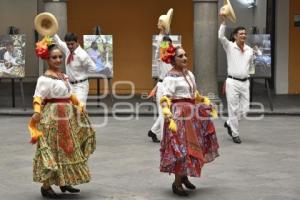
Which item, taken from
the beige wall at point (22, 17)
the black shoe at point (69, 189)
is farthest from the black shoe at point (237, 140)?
the beige wall at point (22, 17)

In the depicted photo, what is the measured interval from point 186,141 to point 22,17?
15.2 metres

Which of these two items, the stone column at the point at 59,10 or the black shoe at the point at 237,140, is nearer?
the black shoe at the point at 237,140

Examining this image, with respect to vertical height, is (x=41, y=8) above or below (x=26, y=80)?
above

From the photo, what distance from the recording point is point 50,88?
719 centimetres

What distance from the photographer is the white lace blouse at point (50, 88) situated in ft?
23.5

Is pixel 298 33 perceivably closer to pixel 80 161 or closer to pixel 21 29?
pixel 21 29

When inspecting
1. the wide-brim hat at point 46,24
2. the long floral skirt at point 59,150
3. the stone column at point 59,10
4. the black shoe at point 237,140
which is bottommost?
the black shoe at point 237,140

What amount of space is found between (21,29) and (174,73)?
48.2 ft

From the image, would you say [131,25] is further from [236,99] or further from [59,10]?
[236,99]

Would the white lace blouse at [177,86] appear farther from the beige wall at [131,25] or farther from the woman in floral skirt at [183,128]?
the beige wall at [131,25]

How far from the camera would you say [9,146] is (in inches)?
425

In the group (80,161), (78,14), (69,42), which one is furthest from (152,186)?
(78,14)

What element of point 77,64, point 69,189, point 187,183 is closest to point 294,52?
point 77,64

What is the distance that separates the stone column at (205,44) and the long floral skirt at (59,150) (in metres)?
7.73
